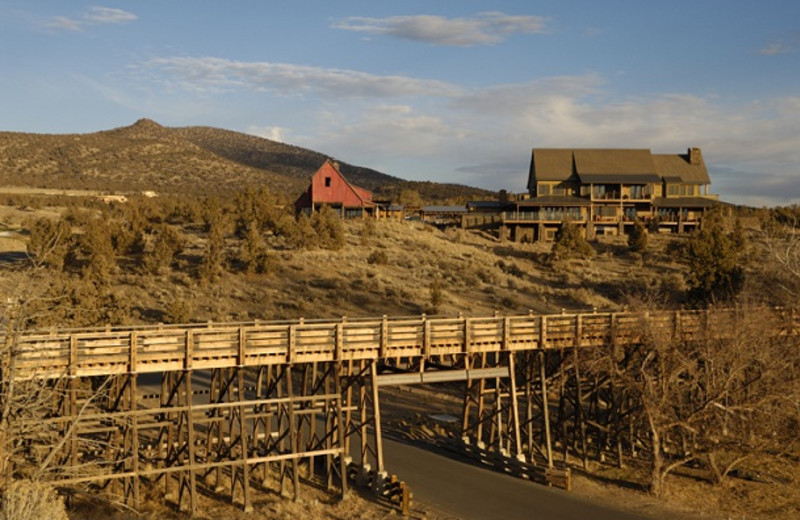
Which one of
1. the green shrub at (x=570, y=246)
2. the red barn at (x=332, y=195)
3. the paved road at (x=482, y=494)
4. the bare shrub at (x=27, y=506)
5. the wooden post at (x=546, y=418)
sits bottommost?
the paved road at (x=482, y=494)

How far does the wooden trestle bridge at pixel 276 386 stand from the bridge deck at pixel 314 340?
0.13 feet

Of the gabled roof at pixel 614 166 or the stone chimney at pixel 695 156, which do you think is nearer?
the gabled roof at pixel 614 166

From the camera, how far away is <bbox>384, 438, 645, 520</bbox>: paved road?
23.8m

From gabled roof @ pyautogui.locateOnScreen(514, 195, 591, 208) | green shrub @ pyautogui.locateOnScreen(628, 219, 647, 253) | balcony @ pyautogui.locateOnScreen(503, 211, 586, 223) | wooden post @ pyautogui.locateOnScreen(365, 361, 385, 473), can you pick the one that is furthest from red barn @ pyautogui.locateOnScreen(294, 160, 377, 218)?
wooden post @ pyautogui.locateOnScreen(365, 361, 385, 473)

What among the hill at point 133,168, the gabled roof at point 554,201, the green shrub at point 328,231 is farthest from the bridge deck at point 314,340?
the hill at point 133,168

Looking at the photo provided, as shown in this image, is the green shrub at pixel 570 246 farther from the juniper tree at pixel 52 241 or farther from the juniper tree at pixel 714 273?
the juniper tree at pixel 52 241

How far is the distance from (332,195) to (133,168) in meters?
70.7

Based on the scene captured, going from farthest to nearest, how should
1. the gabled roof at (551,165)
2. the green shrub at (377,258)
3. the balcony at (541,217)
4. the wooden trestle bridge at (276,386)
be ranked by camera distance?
the gabled roof at (551,165) → the balcony at (541,217) → the green shrub at (377,258) → the wooden trestle bridge at (276,386)

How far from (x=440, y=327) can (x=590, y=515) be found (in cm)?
800

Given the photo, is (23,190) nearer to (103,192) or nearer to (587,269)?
(103,192)

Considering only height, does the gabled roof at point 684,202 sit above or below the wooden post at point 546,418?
above

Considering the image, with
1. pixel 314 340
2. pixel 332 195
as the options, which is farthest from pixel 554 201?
pixel 314 340

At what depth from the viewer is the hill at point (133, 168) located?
127375 millimetres

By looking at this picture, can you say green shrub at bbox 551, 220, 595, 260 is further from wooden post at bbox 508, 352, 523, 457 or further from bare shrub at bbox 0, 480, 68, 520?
bare shrub at bbox 0, 480, 68, 520
